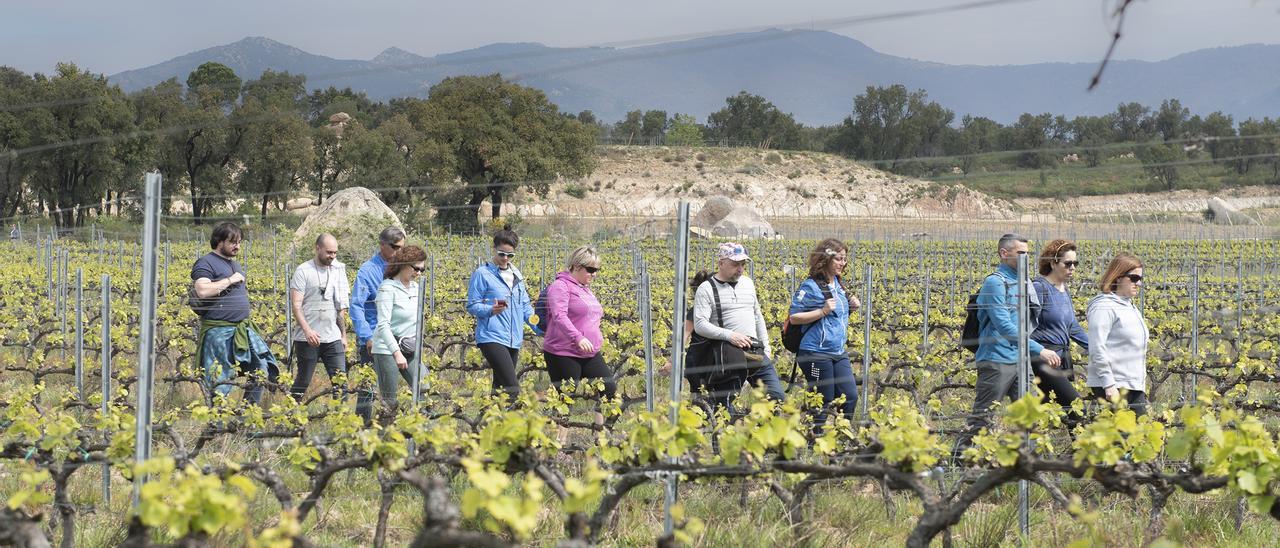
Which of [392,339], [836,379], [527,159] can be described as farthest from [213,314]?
[527,159]

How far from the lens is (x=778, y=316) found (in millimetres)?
11289

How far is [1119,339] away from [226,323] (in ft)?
15.2

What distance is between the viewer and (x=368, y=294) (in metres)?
6.62

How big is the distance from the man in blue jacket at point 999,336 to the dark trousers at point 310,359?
3498 millimetres

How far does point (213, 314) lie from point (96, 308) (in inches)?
266

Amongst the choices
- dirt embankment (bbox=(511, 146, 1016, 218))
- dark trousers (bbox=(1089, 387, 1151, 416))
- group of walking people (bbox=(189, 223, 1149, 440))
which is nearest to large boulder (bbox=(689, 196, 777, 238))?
dirt embankment (bbox=(511, 146, 1016, 218))

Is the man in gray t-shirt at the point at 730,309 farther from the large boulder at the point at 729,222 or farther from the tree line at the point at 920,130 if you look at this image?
the tree line at the point at 920,130

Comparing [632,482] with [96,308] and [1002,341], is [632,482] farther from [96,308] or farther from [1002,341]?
[96,308]

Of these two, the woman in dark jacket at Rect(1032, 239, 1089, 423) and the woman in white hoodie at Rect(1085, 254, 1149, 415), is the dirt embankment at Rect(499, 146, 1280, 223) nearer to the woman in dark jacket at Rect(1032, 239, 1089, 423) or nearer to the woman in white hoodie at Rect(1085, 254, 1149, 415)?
the woman in dark jacket at Rect(1032, 239, 1089, 423)

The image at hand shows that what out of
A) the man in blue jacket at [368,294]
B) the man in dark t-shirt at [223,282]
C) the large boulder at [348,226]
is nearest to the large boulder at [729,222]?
the large boulder at [348,226]

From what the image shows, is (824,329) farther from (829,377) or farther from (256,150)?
(256,150)

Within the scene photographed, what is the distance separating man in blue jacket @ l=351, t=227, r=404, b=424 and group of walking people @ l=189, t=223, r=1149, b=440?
0.03ft

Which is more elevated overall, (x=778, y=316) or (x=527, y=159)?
(x=527, y=159)

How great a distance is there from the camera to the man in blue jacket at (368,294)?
6355 mm
